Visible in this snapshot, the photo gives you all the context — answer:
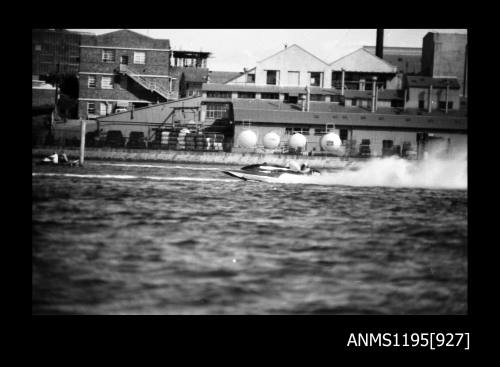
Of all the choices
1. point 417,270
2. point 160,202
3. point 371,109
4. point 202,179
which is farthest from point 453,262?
point 371,109

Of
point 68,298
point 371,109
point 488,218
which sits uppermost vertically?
point 371,109

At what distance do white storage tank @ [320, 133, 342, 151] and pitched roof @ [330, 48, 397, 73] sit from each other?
28.8 ft

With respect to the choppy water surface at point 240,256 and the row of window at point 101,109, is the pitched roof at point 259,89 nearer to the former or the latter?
the row of window at point 101,109

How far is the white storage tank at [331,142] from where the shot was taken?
81.8ft

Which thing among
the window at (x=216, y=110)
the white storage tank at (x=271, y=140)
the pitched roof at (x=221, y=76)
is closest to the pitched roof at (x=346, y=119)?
the white storage tank at (x=271, y=140)

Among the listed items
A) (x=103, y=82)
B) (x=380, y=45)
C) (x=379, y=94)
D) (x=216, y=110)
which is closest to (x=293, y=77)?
(x=379, y=94)

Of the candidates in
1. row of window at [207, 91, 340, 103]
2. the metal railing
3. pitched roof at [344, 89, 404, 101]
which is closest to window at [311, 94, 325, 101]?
row of window at [207, 91, 340, 103]

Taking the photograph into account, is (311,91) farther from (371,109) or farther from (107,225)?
(107,225)

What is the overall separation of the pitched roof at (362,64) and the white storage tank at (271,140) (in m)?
9.45

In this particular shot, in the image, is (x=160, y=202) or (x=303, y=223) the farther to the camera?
(x=160, y=202)

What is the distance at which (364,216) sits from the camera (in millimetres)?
10711

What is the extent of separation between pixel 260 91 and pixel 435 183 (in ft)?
46.8

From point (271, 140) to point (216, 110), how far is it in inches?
187
